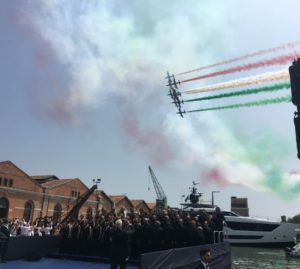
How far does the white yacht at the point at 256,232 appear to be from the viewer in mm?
51969

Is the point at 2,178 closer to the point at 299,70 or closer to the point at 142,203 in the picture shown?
the point at 142,203

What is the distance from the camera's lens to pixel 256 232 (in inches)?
2062

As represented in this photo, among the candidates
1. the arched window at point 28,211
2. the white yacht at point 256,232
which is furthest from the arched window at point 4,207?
the white yacht at point 256,232

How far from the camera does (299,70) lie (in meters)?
8.80

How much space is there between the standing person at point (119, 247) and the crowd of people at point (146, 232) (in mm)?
Answer: 1260

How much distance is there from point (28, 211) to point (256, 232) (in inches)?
1486

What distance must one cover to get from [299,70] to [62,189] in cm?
5864

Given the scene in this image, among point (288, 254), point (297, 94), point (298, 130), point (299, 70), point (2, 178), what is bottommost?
point (288, 254)

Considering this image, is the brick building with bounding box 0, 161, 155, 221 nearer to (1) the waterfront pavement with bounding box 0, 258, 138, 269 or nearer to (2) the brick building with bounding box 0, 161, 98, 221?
(2) the brick building with bounding box 0, 161, 98, 221

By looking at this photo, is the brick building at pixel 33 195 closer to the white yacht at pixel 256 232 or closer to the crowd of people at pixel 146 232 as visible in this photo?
the white yacht at pixel 256 232

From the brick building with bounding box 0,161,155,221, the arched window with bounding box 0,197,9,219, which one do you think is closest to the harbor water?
the brick building with bounding box 0,161,155,221

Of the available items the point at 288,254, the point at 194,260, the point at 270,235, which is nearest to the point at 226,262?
the point at 194,260

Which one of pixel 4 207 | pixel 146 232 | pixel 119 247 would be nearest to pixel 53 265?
pixel 146 232

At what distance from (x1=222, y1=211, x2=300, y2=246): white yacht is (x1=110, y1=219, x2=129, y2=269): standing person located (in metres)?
45.1
